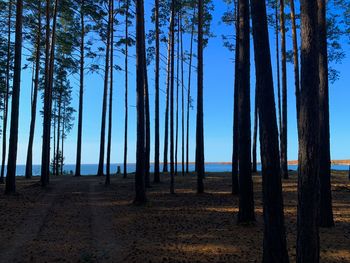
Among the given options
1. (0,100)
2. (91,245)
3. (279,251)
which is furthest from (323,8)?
(0,100)

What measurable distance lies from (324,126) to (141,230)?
5808mm

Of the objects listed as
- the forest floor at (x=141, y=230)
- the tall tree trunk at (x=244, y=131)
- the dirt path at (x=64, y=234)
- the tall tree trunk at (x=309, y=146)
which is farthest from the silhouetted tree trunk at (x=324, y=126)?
the dirt path at (x=64, y=234)

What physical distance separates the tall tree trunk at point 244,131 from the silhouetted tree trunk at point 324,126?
6.33 ft

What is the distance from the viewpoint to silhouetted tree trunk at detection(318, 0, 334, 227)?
9.01 metres

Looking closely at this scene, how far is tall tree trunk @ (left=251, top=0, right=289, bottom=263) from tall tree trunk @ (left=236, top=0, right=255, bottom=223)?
3.32 metres

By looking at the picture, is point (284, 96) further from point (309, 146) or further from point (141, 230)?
point (309, 146)

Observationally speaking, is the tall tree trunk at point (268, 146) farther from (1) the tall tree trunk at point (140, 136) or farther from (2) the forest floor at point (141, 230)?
(1) the tall tree trunk at point (140, 136)

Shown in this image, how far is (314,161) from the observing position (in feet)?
16.4

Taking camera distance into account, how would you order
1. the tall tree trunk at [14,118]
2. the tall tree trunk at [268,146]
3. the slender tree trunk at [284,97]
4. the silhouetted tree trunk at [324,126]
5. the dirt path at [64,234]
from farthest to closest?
the slender tree trunk at [284,97], the tall tree trunk at [14,118], the silhouetted tree trunk at [324,126], the dirt path at [64,234], the tall tree trunk at [268,146]

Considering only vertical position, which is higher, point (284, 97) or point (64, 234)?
point (284, 97)

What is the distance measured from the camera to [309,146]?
501 centimetres

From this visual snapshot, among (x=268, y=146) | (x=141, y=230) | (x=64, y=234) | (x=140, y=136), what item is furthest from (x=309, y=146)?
(x=140, y=136)

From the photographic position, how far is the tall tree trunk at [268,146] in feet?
19.7

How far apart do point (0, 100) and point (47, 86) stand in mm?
14167
